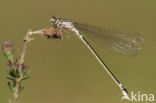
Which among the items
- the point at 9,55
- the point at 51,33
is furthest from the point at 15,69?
the point at 51,33

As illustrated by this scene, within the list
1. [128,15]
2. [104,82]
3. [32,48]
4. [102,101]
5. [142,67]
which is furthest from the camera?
[128,15]

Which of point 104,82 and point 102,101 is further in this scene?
point 104,82

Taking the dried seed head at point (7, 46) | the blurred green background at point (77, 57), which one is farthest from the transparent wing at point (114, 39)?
the dried seed head at point (7, 46)

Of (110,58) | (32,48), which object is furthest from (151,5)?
(32,48)

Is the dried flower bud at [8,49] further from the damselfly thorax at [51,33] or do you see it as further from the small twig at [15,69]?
the damselfly thorax at [51,33]

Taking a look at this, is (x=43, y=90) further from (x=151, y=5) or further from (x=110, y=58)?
(x=151, y=5)

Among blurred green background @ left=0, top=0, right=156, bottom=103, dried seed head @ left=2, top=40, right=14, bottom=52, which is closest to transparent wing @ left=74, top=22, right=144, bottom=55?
blurred green background @ left=0, top=0, right=156, bottom=103
